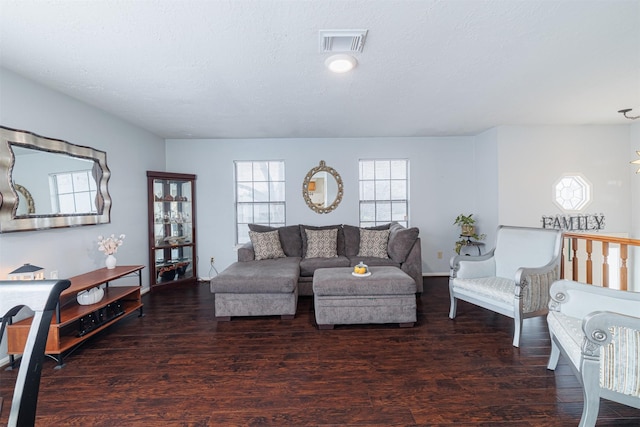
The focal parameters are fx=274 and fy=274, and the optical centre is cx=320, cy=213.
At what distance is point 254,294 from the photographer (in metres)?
3.00

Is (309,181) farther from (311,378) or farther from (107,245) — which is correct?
(311,378)

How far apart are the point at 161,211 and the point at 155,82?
2.36m

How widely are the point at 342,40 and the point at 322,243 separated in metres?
2.84

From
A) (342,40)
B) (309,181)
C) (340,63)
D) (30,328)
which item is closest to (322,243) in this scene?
(309,181)

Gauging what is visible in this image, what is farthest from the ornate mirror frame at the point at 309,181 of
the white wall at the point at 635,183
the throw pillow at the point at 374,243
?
the white wall at the point at 635,183

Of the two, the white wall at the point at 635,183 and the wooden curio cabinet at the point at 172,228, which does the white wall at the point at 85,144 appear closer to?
the wooden curio cabinet at the point at 172,228

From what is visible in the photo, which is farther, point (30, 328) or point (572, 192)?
point (572, 192)

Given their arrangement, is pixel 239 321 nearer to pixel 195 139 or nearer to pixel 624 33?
pixel 195 139

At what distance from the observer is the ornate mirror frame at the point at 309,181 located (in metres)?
4.77

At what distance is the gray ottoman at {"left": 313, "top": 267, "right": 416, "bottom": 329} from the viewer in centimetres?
280

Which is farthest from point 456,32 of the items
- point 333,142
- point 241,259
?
point 241,259

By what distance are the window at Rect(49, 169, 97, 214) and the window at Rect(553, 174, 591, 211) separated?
636cm

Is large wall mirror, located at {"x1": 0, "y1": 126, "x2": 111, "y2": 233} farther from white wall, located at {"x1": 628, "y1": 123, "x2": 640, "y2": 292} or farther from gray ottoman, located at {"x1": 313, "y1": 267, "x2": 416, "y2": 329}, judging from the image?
white wall, located at {"x1": 628, "y1": 123, "x2": 640, "y2": 292}

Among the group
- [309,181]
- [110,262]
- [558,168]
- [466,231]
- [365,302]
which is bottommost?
[365,302]
